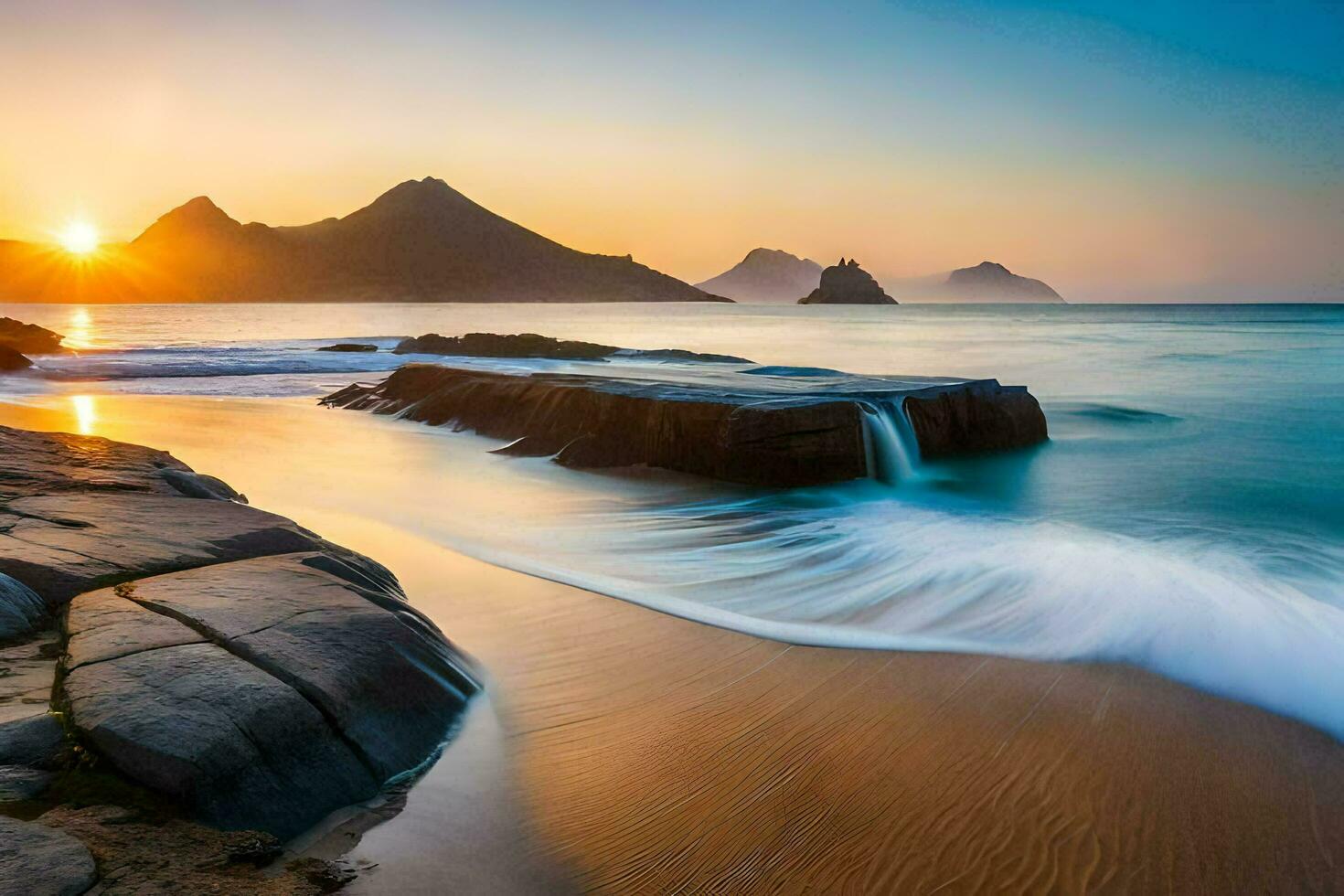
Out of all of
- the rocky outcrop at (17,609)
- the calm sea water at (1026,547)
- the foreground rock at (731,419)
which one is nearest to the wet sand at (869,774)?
the calm sea water at (1026,547)

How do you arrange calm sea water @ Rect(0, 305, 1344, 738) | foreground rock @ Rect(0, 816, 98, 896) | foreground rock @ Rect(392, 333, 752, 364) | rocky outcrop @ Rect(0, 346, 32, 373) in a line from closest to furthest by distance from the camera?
foreground rock @ Rect(0, 816, 98, 896), calm sea water @ Rect(0, 305, 1344, 738), rocky outcrop @ Rect(0, 346, 32, 373), foreground rock @ Rect(392, 333, 752, 364)

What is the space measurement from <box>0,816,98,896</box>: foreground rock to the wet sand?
0.80 meters

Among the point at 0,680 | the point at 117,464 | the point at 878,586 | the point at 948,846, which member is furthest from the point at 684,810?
the point at 117,464

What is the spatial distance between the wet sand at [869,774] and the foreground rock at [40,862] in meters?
0.80

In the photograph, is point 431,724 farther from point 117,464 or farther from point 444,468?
point 444,468

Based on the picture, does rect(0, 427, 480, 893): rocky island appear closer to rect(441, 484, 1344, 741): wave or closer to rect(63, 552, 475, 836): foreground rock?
rect(63, 552, 475, 836): foreground rock

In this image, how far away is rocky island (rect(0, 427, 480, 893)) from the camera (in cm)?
246

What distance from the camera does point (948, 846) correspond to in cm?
301

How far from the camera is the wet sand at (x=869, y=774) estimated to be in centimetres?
289

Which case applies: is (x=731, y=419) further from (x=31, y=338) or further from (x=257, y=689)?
(x=31, y=338)

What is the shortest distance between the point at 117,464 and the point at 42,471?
59 cm

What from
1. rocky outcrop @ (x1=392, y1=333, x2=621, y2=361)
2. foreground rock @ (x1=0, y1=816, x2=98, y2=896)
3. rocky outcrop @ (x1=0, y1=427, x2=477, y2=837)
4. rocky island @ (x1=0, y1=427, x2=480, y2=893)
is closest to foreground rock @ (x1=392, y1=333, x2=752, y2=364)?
rocky outcrop @ (x1=392, y1=333, x2=621, y2=361)

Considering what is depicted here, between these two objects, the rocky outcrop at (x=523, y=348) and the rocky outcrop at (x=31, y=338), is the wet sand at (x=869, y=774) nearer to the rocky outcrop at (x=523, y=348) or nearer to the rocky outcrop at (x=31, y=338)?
the rocky outcrop at (x=523, y=348)

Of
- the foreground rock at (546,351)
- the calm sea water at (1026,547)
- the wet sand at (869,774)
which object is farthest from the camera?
the foreground rock at (546,351)
